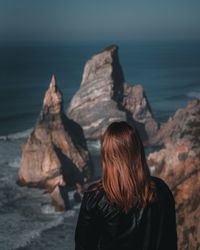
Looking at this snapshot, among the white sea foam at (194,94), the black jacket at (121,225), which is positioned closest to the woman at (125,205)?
the black jacket at (121,225)

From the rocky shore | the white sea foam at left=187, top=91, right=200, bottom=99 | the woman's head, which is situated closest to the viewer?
the woman's head

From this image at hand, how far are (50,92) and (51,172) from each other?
4.73 meters

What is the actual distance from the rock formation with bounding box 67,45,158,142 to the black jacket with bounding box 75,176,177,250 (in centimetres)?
3415

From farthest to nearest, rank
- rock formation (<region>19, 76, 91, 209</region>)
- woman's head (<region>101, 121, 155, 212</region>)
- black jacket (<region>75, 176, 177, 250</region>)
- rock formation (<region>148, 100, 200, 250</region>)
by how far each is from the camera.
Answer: rock formation (<region>19, 76, 91, 209</region>)
rock formation (<region>148, 100, 200, 250</region>)
black jacket (<region>75, 176, 177, 250</region>)
woman's head (<region>101, 121, 155, 212</region>)

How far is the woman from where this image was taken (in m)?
4.44

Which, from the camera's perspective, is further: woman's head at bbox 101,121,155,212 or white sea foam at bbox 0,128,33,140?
white sea foam at bbox 0,128,33,140

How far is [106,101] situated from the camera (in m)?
40.1

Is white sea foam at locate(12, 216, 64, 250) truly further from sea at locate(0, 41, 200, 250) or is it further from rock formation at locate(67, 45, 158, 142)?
rock formation at locate(67, 45, 158, 142)

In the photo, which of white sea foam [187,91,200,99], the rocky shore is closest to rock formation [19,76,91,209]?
the rocky shore

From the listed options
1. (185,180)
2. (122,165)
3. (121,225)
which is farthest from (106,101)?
(122,165)

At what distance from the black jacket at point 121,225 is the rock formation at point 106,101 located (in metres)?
34.1

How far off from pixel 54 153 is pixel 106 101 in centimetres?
1395

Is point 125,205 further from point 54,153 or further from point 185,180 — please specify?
point 54,153

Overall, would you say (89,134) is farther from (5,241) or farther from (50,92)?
(5,241)
